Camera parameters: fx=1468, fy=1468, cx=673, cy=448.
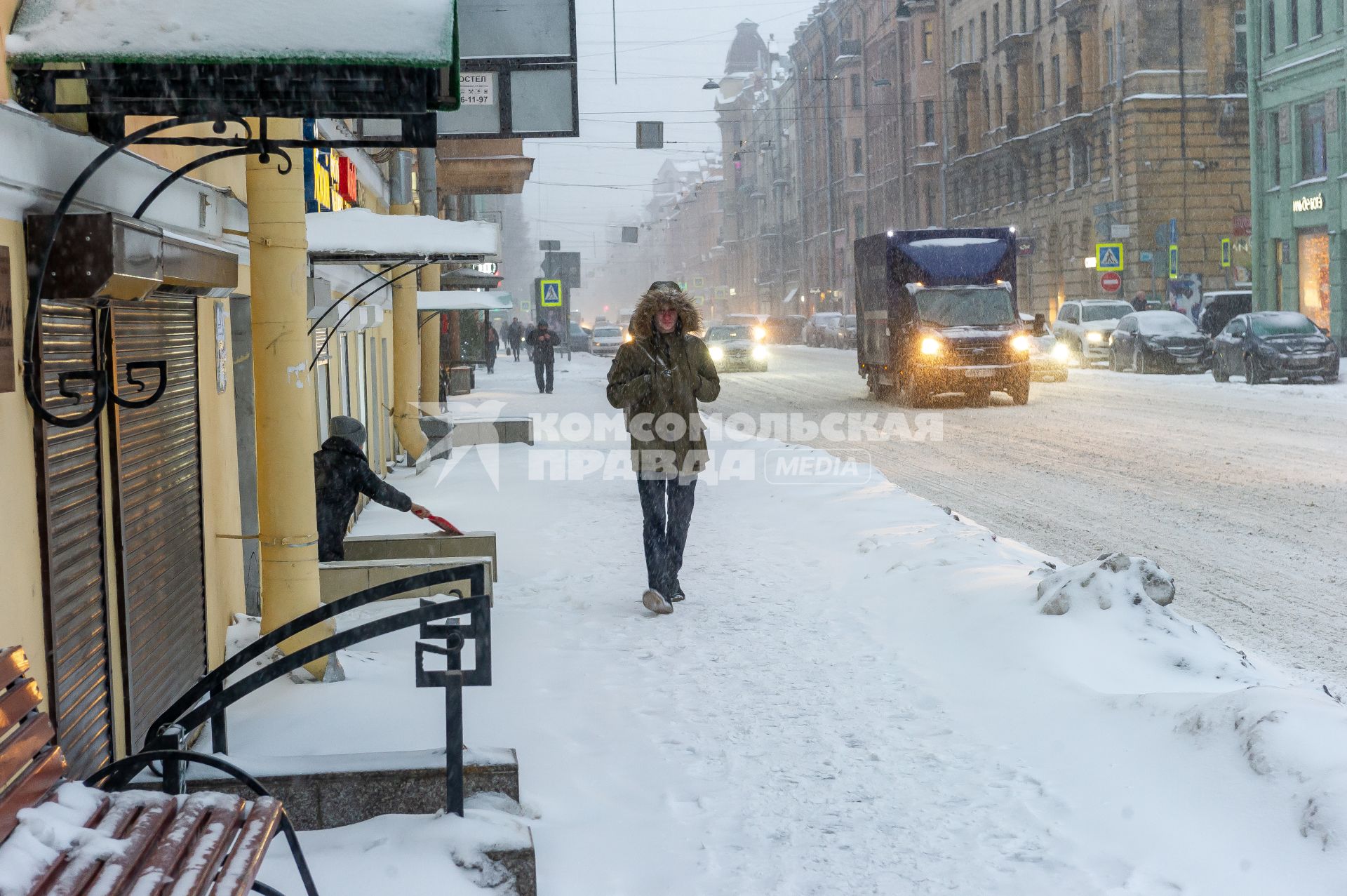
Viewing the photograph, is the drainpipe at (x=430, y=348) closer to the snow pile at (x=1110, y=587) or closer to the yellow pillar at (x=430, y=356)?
the yellow pillar at (x=430, y=356)

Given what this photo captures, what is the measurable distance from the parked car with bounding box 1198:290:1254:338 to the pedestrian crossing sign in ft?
8.80

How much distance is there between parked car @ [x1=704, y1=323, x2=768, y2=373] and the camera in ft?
138

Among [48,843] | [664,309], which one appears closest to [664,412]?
[664,309]

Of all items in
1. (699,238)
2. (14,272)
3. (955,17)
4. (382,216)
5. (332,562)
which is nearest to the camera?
(14,272)

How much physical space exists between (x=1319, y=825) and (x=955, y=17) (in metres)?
65.7

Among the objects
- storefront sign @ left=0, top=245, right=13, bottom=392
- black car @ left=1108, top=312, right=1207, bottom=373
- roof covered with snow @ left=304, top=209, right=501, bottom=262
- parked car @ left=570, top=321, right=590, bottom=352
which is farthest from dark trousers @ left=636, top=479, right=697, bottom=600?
parked car @ left=570, top=321, right=590, bottom=352

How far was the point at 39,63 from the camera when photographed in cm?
391

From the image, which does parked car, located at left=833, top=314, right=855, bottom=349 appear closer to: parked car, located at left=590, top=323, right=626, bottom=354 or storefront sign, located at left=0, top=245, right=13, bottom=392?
parked car, located at left=590, top=323, right=626, bottom=354

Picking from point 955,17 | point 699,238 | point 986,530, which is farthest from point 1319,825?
point 699,238

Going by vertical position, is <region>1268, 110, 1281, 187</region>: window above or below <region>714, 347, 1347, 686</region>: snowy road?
above

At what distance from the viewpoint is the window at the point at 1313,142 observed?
3766 cm

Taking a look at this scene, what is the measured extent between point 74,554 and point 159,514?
1.10m

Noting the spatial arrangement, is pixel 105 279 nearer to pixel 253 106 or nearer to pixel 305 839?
pixel 253 106

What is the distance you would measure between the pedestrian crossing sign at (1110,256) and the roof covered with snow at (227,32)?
128ft
